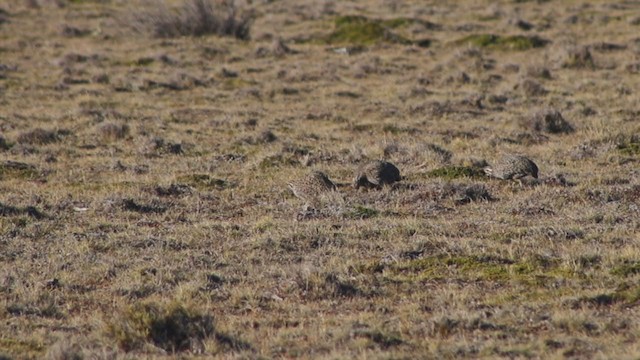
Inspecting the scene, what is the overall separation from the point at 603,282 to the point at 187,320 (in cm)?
407

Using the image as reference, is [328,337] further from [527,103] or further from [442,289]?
[527,103]

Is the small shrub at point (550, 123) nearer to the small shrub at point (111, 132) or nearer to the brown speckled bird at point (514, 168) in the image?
the brown speckled bird at point (514, 168)

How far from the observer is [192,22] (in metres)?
37.1

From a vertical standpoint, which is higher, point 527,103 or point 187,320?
point 187,320

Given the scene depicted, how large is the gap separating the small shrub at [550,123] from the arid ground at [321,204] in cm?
4

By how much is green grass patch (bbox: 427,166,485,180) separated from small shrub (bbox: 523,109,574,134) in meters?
5.26

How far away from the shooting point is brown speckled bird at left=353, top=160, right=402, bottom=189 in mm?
15070

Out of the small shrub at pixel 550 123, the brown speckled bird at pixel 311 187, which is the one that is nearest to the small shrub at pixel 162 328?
the brown speckled bird at pixel 311 187

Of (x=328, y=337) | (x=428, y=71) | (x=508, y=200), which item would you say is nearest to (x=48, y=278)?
(x=328, y=337)

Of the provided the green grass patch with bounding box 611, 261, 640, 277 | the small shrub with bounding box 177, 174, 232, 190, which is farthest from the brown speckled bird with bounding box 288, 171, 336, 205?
the green grass patch with bounding box 611, 261, 640, 277

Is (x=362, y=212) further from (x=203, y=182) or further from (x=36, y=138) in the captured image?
(x=36, y=138)

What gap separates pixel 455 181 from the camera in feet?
50.1

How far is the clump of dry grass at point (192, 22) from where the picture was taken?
36.7m

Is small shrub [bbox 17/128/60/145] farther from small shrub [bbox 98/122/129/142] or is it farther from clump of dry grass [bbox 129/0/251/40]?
clump of dry grass [bbox 129/0/251/40]
